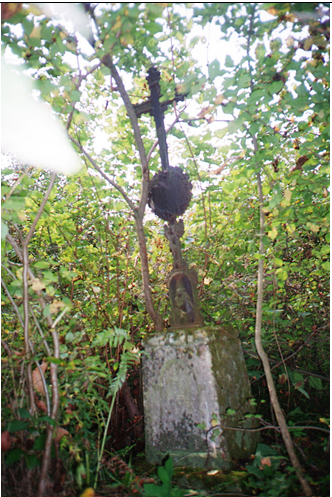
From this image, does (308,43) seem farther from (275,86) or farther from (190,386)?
(190,386)

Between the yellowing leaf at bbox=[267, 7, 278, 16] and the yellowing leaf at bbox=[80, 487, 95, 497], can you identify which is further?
the yellowing leaf at bbox=[267, 7, 278, 16]

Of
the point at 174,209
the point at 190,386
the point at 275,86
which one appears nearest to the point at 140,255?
the point at 174,209

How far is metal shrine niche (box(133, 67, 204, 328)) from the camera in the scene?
2012 mm

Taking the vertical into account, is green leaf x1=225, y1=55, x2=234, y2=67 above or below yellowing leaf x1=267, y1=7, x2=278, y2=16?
below

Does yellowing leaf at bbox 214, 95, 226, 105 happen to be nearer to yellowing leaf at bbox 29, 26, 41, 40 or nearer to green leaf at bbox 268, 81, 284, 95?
green leaf at bbox 268, 81, 284, 95

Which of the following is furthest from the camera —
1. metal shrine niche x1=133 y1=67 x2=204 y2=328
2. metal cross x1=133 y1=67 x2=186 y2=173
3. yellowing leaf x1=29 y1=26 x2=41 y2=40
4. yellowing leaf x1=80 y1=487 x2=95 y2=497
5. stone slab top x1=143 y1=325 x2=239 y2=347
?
metal cross x1=133 y1=67 x2=186 y2=173

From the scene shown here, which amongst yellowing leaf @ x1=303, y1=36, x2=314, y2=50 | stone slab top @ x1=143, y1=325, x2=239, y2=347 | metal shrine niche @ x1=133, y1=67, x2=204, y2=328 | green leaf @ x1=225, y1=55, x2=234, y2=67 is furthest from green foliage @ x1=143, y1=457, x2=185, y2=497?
yellowing leaf @ x1=303, y1=36, x2=314, y2=50

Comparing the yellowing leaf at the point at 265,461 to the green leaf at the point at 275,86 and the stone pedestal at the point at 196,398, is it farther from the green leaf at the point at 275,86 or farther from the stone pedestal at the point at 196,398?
the green leaf at the point at 275,86

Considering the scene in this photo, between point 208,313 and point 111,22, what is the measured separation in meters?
2.18

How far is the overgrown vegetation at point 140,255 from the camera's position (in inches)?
55.9

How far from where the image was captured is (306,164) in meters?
1.90

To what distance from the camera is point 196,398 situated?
1758mm

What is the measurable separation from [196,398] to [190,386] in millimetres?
73

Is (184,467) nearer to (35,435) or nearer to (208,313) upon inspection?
(35,435)
